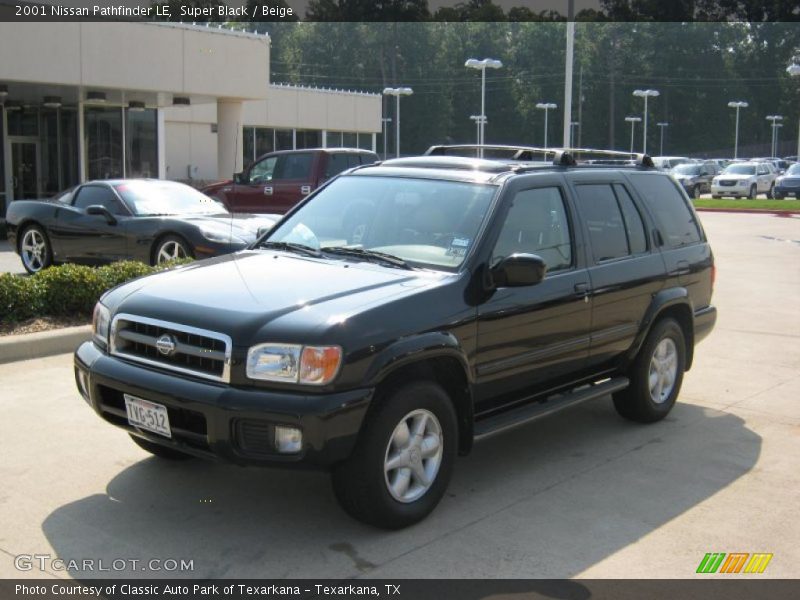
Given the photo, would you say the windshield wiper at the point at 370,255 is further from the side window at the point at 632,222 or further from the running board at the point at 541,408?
the side window at the point at 632,222

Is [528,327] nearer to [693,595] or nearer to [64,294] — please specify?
[693,595]

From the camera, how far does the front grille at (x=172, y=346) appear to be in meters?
4.32

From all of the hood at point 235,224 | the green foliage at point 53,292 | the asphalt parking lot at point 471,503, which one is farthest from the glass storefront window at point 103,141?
the asphalt parking lot at point 471,503

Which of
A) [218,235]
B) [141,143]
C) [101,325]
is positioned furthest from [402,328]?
[141,143]

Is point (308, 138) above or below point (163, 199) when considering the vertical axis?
above

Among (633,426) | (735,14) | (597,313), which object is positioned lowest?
(633,426)

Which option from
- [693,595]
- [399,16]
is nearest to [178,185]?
[693,595]

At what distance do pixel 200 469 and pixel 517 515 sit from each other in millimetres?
1909

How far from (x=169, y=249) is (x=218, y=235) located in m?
0.81

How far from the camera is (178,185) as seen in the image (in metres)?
13.3

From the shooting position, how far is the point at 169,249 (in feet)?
38.8

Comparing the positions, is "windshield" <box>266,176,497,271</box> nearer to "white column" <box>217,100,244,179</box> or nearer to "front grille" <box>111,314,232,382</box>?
"front grille" <box>111,314,232,382</box>

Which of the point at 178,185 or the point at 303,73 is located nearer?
the point at 178,185

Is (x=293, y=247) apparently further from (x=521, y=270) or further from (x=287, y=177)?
(x=287, y=177)
